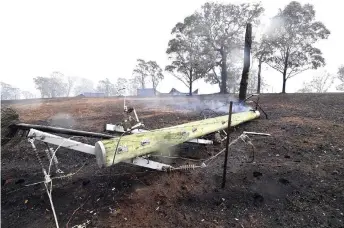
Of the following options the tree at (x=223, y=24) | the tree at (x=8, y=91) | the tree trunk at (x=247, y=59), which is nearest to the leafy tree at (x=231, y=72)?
the tree at (x=223, y=24)

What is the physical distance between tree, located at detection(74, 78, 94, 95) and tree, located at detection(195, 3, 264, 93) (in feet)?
320

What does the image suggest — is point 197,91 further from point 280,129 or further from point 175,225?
point 175,225

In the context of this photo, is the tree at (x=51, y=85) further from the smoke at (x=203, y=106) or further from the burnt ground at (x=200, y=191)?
the burnt ground at (x=200, y=191)

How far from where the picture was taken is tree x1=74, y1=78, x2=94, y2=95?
377 feet

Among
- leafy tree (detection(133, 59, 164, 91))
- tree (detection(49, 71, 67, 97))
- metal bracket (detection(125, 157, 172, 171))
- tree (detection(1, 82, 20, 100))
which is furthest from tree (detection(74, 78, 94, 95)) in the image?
metal bracket (detection(125, 157, 172, 171))

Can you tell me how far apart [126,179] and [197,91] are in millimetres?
39490

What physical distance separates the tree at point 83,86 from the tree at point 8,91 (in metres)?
24.8

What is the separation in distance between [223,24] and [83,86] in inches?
4100

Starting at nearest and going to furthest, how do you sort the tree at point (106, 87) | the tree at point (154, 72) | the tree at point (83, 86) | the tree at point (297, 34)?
1. the tree at point (297, 34)
2. the tree at point (154, 72)
3. the tree at point (106, 87)
4. the tree at point (83, 86)

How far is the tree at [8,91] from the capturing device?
3669 inches

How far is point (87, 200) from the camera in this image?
15.9 feet

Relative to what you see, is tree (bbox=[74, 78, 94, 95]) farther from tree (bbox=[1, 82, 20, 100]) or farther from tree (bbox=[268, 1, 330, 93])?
tree (bbox=[268, 1, 330, 93])

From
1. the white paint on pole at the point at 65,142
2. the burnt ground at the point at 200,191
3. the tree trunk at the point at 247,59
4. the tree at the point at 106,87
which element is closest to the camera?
the burnt ground at the point at 200,191

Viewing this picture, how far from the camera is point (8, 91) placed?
98312 mm
